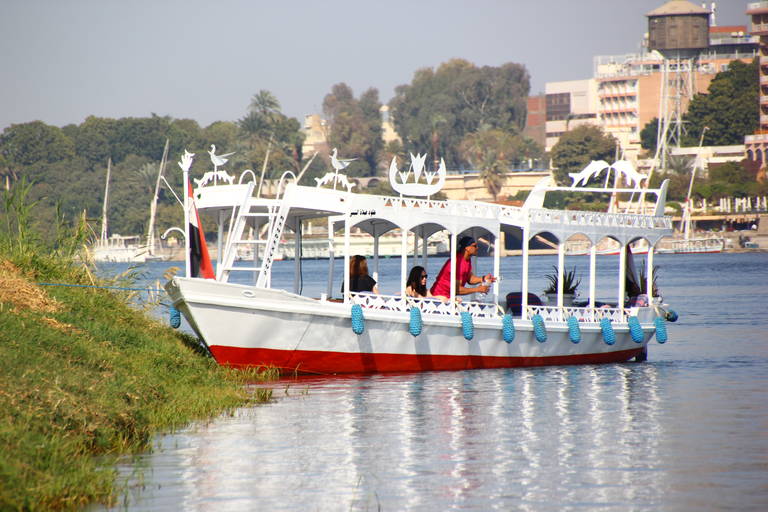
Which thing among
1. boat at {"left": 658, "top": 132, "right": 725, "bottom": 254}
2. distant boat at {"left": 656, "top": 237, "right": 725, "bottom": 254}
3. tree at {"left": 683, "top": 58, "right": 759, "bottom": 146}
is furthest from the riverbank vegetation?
tree at {"left": 683, "top": 58, "right": 759, "bottom": 146}

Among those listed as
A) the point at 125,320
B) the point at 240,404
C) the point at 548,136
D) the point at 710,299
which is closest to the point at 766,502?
the point at 240,404

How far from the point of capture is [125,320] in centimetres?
1922

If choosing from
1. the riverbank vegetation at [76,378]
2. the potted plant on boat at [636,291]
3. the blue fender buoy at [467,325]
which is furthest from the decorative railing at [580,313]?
the riverbank vegetation at [76,378]

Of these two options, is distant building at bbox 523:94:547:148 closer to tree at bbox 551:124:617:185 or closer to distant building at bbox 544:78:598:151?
distant building at bbox 544:78:598:151

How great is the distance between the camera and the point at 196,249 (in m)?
19.5

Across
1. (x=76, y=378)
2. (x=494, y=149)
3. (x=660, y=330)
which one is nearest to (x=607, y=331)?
(x=660, y=330)

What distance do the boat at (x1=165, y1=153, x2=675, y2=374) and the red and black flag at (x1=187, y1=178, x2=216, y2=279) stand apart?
39mm

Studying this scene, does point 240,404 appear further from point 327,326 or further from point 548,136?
point 548,136

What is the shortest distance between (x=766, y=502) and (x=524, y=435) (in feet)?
Result: 13.3

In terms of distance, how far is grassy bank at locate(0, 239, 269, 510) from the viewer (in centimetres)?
1091

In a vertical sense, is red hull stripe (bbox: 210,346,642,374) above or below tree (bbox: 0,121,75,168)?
below

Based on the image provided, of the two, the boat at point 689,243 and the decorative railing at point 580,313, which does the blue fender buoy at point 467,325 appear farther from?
the boat at point 689,243

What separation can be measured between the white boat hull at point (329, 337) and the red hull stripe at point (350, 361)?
0.02 metres

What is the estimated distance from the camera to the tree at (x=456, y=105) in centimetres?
16212
